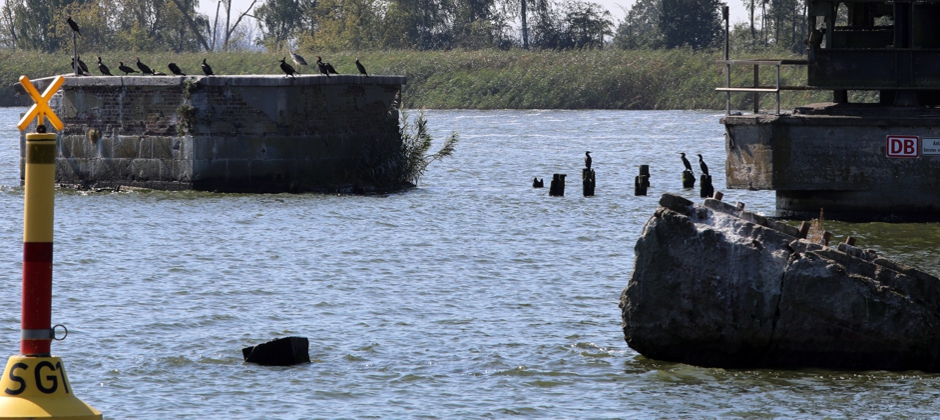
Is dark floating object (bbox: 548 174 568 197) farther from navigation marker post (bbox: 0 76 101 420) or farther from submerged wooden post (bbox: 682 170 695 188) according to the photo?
navigation marker post (bbox: 0 76 101 420)

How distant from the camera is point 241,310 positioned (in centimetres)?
1332

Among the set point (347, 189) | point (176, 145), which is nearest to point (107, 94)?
point (176, 145)

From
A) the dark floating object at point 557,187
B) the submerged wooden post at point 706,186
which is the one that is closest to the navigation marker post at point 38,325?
the submerged wooden post at point 706,186

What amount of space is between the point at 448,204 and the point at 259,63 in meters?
51.6

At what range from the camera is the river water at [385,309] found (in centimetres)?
924

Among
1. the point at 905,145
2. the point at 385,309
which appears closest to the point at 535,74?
the point at 905,145

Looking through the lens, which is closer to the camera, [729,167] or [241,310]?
[241,310]

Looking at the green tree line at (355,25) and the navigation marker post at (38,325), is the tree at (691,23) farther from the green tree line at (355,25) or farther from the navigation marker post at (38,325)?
the navigation marker post at (38,325)

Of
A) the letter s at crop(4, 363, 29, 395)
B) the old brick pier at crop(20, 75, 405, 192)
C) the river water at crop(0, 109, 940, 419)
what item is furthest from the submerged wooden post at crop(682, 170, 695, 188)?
the letter s at crop(4, 363, 29, 395)

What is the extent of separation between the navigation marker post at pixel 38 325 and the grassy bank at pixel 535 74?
57001 millimetres

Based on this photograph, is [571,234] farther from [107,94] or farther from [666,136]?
[666,136]

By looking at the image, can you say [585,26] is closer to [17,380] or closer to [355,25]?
[355,25]

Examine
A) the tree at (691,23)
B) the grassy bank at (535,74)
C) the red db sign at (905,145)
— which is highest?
the tree at (691,23)

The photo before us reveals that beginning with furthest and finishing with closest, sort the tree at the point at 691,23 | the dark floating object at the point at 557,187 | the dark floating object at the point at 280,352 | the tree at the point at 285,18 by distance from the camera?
the tree at the point at 285,18 < the tree at the point at 691,23 < the dark floating object at the point at 557,187 < the dark floating object at the point at 280,352
